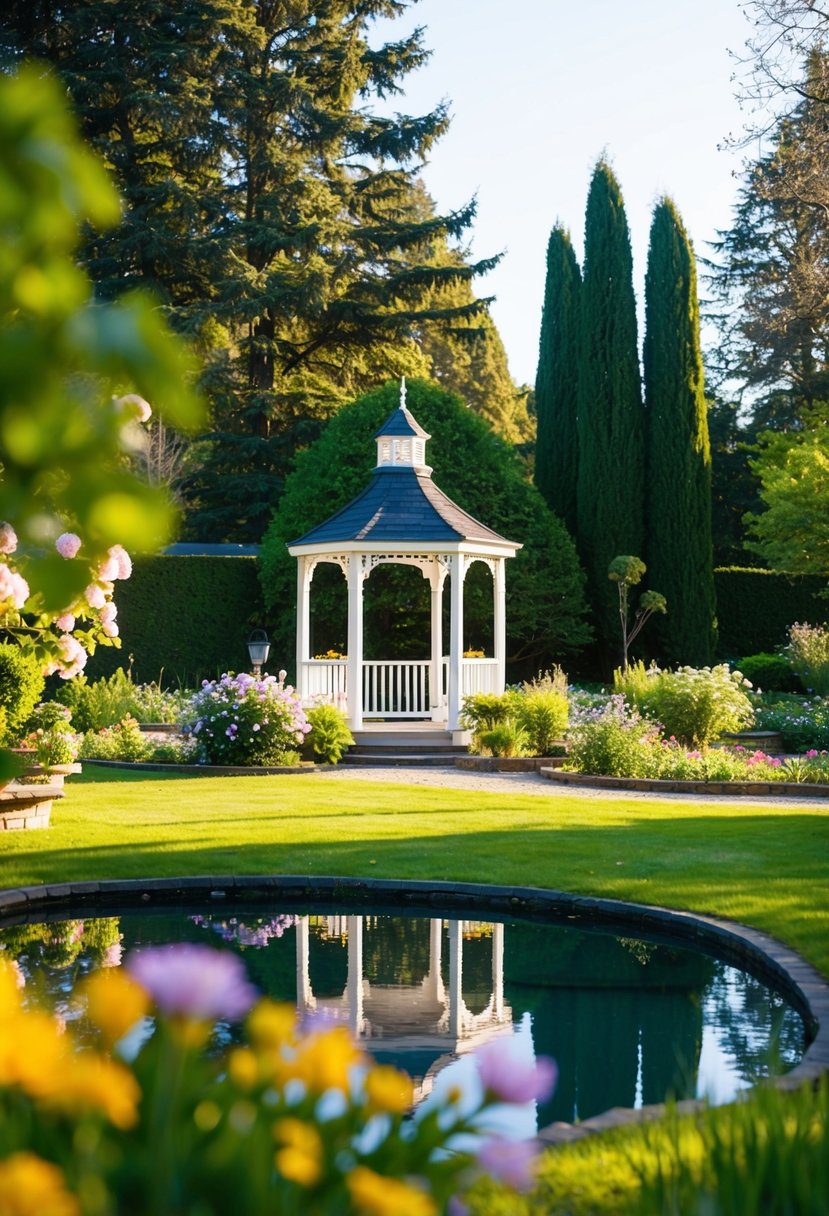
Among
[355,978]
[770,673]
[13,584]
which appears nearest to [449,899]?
[355,978]

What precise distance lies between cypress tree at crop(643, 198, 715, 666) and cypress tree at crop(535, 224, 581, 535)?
1.70 m

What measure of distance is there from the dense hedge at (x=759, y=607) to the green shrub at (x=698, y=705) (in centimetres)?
926

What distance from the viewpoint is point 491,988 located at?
6883mm

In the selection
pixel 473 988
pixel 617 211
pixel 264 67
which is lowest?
pixel 473 988

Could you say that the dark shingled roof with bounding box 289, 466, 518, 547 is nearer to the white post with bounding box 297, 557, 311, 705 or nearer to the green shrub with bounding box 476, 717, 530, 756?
the white post with bounding box 297, 557, 311, 705

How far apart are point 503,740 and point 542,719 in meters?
0.64

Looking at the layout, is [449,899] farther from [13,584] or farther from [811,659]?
[811,659]

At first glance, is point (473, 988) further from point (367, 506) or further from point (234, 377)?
point (234, 377)

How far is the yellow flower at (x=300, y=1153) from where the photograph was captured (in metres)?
1.63

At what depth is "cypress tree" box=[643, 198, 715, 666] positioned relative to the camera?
24297 millimetres

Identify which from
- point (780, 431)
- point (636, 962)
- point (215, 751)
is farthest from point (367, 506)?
point (780, 431)

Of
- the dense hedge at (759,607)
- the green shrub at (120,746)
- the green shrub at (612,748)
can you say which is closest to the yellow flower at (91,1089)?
the green shrub at (612,748)

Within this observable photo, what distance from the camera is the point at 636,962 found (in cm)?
720

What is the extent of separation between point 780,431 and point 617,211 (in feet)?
38.6
